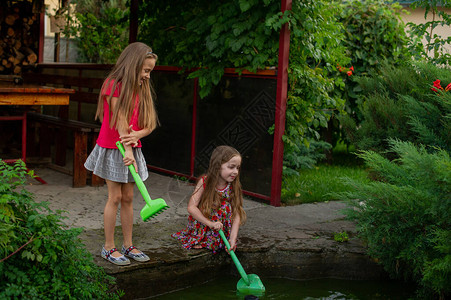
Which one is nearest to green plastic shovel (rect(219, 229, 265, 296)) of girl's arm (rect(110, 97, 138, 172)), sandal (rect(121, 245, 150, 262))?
sandal (rect(121, 245, 150, 262))

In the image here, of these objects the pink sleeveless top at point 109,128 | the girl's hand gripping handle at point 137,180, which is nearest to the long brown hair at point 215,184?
the pink sleeveless top at point 109,128

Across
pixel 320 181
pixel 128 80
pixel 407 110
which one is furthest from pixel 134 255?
pixel 320 181

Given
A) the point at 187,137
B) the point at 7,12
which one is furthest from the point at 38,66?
the point at 187,137

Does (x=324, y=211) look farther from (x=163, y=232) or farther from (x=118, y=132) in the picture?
(x=118, y=132)

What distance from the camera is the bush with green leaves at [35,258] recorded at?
2.88 metres

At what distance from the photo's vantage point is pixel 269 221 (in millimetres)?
5180

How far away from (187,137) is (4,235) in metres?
4.17

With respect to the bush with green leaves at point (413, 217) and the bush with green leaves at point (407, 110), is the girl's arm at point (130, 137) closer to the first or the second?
the bush with green leaves at point (413, 217)

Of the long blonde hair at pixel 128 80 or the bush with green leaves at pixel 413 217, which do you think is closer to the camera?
the bush with green leaves at pixel 413 217

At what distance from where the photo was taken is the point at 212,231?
4.31 m

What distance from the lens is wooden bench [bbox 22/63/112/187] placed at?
6301mm

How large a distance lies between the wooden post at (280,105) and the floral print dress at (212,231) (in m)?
1.53

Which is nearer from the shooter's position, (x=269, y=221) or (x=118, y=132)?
(x=118, y=132)

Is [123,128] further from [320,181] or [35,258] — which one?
[320,181]
